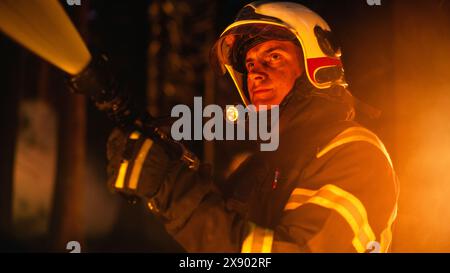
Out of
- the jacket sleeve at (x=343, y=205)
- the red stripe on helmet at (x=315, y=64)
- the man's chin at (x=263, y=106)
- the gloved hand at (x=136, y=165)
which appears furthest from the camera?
the man's chin at (x=263, y=106)

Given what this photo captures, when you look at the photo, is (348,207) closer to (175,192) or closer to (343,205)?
(343,205)

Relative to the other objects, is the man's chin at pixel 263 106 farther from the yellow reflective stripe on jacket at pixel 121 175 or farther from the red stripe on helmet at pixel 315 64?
the yellow reflective stripe on jacket at pixel 121 175

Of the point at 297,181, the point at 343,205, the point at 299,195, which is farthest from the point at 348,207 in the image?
the point at 297,181

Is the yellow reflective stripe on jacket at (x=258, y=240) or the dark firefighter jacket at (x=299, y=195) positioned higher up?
the dark firefighter jacket at (x=299, y=195)

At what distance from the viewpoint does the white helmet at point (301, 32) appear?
103 inches

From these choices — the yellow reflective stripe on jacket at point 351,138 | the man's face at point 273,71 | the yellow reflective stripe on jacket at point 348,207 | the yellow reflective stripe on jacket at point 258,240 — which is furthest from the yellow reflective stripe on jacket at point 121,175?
the man's face at point 273,71

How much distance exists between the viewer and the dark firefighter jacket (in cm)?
209

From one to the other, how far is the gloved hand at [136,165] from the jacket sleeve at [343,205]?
20.8 inches

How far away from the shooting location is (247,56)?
9.80ft

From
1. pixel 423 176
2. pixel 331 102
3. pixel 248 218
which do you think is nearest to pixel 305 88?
pixel 331 102

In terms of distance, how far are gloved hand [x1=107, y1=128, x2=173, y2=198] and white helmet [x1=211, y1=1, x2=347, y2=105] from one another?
0.87 meters

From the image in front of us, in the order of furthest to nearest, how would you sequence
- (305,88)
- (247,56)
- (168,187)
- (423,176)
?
1. (423,176)
2. (247,56)
3. (305,88)
4. (168,187)

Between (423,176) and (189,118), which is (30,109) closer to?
(189,118)

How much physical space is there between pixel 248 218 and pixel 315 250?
1.20 feet
